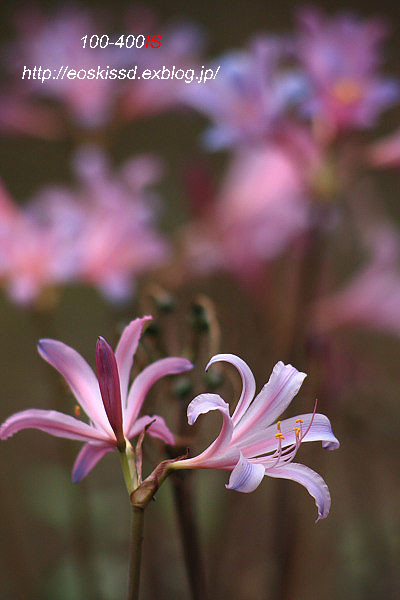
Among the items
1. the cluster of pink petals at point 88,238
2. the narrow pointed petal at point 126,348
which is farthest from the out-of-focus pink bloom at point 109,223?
the narrow pointed petal at point 126,348

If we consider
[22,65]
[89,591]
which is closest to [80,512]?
[89,591]

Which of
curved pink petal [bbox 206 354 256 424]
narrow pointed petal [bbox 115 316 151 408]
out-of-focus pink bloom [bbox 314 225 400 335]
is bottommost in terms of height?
curved pink petal [bbox 206 354 256 424]

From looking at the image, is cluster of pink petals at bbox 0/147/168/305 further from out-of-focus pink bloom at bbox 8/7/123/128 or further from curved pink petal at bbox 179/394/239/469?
curved pink petal at bbox 179/394/239/469

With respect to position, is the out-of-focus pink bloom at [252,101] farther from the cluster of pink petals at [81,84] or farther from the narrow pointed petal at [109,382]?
the narrow pointed petal at [109,382]

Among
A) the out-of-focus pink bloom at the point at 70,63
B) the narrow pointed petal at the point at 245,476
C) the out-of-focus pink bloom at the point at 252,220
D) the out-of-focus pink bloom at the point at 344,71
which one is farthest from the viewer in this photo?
the out-of-focus pink bloom at the point at 70,63

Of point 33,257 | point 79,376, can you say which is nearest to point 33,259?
point 33,257

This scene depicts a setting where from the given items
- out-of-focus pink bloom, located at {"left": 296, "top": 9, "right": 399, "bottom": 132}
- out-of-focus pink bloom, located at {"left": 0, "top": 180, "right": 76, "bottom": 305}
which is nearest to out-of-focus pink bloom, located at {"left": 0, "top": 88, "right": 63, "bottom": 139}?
out-of-focus pink bloom, located at {"left": 0, "top": 180, "right": 76, "bottom": 305}
